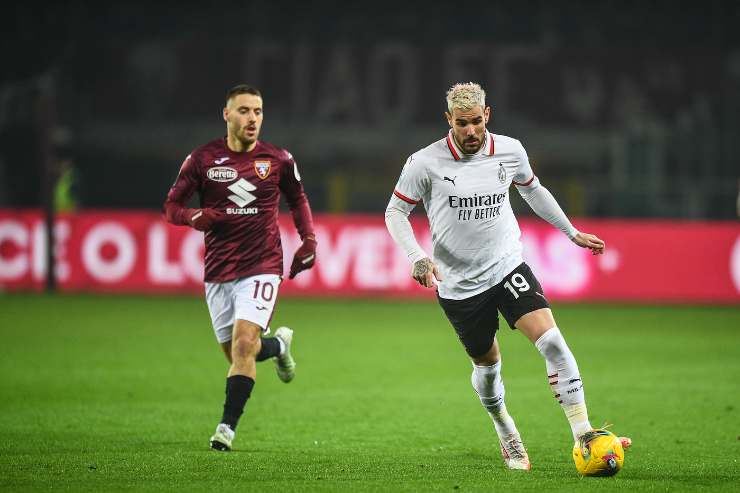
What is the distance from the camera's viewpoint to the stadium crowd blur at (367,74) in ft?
97.3

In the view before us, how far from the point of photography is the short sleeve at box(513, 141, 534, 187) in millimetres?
6820

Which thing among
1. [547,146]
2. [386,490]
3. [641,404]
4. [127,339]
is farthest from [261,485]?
[547,146]

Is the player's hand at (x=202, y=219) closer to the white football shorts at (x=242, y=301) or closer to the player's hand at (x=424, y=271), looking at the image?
the white football shorts at (x=242, y=301)

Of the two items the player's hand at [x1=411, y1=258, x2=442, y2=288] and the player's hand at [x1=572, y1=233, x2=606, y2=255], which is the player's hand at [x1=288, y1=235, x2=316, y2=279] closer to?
the player's hand at [x1=411, y1=258, x2=442, y2=288]

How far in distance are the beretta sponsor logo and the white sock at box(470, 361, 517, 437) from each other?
2115 mm

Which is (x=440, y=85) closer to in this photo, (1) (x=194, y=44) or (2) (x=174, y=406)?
(1) (x=194, y=44)

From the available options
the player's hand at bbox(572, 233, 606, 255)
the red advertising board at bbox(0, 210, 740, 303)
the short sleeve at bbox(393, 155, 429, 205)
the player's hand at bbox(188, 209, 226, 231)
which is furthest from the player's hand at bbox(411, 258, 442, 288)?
the red advertising board at bbox(0, 210, 740, 303)

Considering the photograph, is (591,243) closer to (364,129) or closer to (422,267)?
(422,267)

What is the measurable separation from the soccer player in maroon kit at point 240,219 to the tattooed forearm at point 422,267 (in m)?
1.61

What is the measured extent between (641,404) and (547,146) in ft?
71.2

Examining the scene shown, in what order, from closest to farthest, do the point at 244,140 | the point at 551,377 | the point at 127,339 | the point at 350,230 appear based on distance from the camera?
the point at 551,377
the point at 244,140
the point at 127,339
the point at 350,230

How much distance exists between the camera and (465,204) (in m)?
6.66

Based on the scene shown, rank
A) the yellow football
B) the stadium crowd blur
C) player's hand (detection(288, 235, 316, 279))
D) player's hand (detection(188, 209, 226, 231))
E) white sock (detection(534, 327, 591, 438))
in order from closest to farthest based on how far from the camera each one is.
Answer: the yellow football → white sock (detection(534, 327, 591, 438)) → player's hand (detection(188, 209, 226, 231)) → player's hand (detection(288, 235, 316, 279)) → the stadium crowd blur

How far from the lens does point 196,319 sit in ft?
55.3
